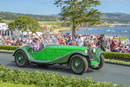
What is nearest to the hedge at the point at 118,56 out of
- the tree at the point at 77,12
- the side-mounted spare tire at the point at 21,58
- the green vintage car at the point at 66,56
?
the green vintage car at the point at 66,56

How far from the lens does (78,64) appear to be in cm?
975

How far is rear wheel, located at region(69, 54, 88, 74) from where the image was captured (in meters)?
→ 9.54

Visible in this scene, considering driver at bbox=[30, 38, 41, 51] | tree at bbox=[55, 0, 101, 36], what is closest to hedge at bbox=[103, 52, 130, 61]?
driver at bbox=[30, 38, 41, 51]

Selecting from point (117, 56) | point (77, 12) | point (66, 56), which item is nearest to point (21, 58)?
point (66, 56)

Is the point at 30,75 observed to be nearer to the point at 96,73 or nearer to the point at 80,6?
the point at 96,73

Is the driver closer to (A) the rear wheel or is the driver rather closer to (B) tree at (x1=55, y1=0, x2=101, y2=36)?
(A) the rear wheel

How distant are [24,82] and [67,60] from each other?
3207 mm

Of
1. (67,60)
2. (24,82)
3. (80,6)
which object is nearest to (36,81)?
(24,82)

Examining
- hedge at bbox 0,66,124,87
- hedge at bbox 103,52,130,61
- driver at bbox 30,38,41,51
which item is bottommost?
hedge at bbox 0,66,124,87

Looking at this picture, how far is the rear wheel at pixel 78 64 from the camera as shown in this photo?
376 inches

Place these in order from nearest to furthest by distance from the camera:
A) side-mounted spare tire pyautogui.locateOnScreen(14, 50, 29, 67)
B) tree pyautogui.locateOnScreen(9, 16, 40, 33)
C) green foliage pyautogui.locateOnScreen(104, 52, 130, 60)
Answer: side-mounted spare tire pyautogui.locateOnScreen(14, 50, 29, 67), green foliage pyautogui.locateOnScreen(104, 52, 130, 60), tree pyautogui.locateOnScreen(9, 16, 40, 33)

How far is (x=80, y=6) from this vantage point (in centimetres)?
3756

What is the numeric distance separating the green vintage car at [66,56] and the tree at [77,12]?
25.2 m

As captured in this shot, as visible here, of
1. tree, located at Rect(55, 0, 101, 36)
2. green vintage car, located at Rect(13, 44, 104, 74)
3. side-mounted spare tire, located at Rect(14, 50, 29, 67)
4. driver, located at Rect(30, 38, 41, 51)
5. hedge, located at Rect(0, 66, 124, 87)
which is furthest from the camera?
tree, located at Rect(55, 0, 101, 36)
